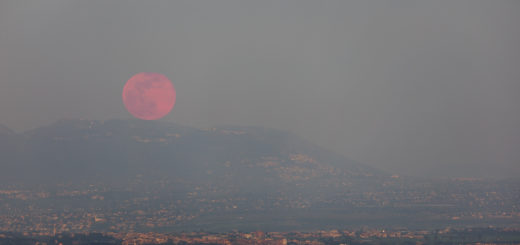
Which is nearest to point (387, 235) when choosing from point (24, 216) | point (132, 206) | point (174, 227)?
point (174, 227)

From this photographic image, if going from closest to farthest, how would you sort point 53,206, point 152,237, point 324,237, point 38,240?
point 38,240 < point 152,237 < point 324,237 < point 53,206

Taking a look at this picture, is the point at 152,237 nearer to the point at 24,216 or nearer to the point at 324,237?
the point at 324,237

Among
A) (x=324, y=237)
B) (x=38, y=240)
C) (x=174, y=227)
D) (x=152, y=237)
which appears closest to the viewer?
(x=38, y=240)

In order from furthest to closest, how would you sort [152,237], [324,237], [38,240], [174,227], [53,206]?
1. [53,206]
2. [174,227]
3. [324,237]
4. [152,237]
5. [38,240]

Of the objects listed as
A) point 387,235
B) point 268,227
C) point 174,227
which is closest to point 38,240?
point 174,227

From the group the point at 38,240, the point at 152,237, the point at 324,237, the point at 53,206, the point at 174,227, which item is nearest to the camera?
the point at 38,240

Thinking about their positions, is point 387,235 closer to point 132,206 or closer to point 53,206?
point 132,206

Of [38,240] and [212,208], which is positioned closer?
[38,240]

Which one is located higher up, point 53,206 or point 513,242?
point 53,206

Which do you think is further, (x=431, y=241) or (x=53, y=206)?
(x=53, y=206)
